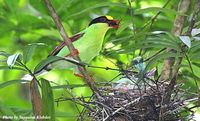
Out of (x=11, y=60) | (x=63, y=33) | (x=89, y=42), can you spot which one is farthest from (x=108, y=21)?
(x=11, y=60)

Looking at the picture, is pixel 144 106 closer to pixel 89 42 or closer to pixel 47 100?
pixel 47 100

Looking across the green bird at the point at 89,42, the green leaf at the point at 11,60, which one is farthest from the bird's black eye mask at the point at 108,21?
the green leaf at the point at 11,60

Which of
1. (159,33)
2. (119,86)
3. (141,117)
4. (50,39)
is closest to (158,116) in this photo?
(141,117)

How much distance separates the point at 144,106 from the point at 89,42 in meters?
0.65

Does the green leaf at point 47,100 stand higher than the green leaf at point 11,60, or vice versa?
the green leaf at point 11,60

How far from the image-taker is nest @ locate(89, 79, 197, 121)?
7.93 feet

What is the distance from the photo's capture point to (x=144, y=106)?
2475mm

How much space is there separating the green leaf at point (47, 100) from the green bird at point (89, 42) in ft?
1.86

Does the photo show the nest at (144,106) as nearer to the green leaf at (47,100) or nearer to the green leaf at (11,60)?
the green leaf at (47,100)

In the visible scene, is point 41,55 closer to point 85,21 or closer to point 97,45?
point 85,21

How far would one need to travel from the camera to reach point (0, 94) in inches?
178

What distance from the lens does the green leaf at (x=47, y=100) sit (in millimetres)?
2268

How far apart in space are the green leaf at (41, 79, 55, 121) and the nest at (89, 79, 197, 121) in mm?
245

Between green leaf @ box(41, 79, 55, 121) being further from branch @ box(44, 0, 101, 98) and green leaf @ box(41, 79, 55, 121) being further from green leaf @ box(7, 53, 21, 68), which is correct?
green leaf @ box(7, 53, 21, 68)
